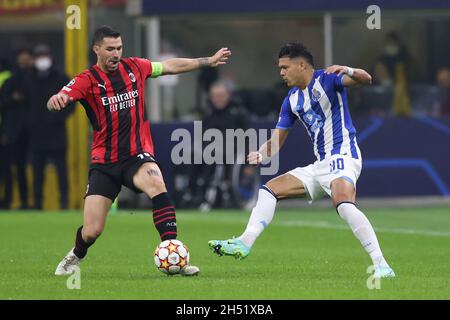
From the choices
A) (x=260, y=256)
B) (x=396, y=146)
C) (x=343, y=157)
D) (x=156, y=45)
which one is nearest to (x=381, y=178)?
(x=396, y=146)

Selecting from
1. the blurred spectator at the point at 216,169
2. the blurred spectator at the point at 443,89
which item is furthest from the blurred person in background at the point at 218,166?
the blurred spectator at the point at 443,89

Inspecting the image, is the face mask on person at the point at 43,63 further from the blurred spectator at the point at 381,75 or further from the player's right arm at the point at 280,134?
the player's right arm at the point at 280,134

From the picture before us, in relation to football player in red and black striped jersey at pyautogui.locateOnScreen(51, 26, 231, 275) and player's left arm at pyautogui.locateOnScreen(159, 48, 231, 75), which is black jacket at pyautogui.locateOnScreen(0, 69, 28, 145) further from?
football player in red and black striped jersey at pyautogui.locateOnScreen(51, 26, 231, 275)

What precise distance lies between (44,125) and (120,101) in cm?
1012

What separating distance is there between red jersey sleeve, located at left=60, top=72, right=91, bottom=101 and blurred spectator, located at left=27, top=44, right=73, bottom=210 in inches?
390

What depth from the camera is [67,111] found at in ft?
68.4

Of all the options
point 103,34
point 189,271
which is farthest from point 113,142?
point 189,271

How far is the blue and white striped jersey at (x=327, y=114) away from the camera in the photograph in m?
11.0

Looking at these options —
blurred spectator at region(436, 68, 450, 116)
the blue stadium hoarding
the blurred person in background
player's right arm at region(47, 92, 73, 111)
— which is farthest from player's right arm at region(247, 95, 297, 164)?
blurred spectator at region(436, 68, 450, 116)

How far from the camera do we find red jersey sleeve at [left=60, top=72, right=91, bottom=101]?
1084 cm

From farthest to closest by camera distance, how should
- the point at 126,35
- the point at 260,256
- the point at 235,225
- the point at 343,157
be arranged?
the point at 126,35 → the point at 235,225 → the point at 260,256 → the point at 343,157
